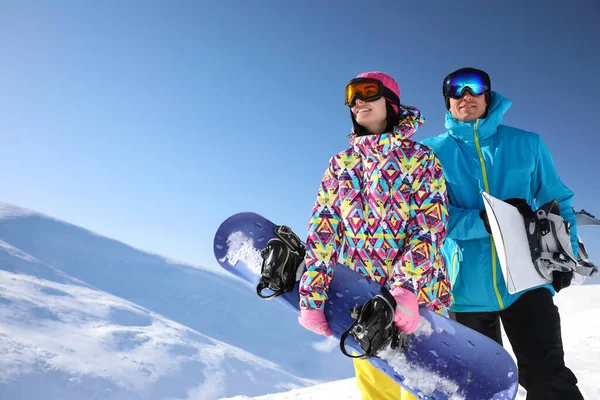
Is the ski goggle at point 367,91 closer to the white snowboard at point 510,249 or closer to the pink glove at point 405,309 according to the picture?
the white snowboard at point 510,249

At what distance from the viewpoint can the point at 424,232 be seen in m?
1.95

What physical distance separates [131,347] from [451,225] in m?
81.0

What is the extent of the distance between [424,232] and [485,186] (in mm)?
914

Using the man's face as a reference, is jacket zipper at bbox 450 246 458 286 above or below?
below

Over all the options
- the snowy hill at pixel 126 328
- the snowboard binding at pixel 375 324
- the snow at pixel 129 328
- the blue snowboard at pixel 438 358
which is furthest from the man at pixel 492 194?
the snowy hill at pixel 126 328

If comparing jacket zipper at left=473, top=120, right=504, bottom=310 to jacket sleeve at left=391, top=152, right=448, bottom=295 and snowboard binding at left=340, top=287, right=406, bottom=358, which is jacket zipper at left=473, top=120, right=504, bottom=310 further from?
snowboard binding at left=340, top=287, right=406, bottom=358

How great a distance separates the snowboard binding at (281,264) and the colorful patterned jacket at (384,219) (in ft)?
0.48

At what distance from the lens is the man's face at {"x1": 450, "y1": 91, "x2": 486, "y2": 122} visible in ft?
8.86

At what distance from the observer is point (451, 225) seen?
2.49 meters

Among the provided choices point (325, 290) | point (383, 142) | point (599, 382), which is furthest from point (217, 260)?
point (599, 382)

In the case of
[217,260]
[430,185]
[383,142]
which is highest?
[383,142]

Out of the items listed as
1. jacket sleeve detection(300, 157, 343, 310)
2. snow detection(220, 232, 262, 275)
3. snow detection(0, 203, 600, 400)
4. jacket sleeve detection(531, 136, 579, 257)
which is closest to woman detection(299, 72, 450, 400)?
jacket sleeve detection(300, 157, 343, 310)

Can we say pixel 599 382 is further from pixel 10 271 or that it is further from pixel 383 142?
pixel 10 271

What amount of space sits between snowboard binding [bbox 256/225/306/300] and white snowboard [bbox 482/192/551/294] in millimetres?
1127
